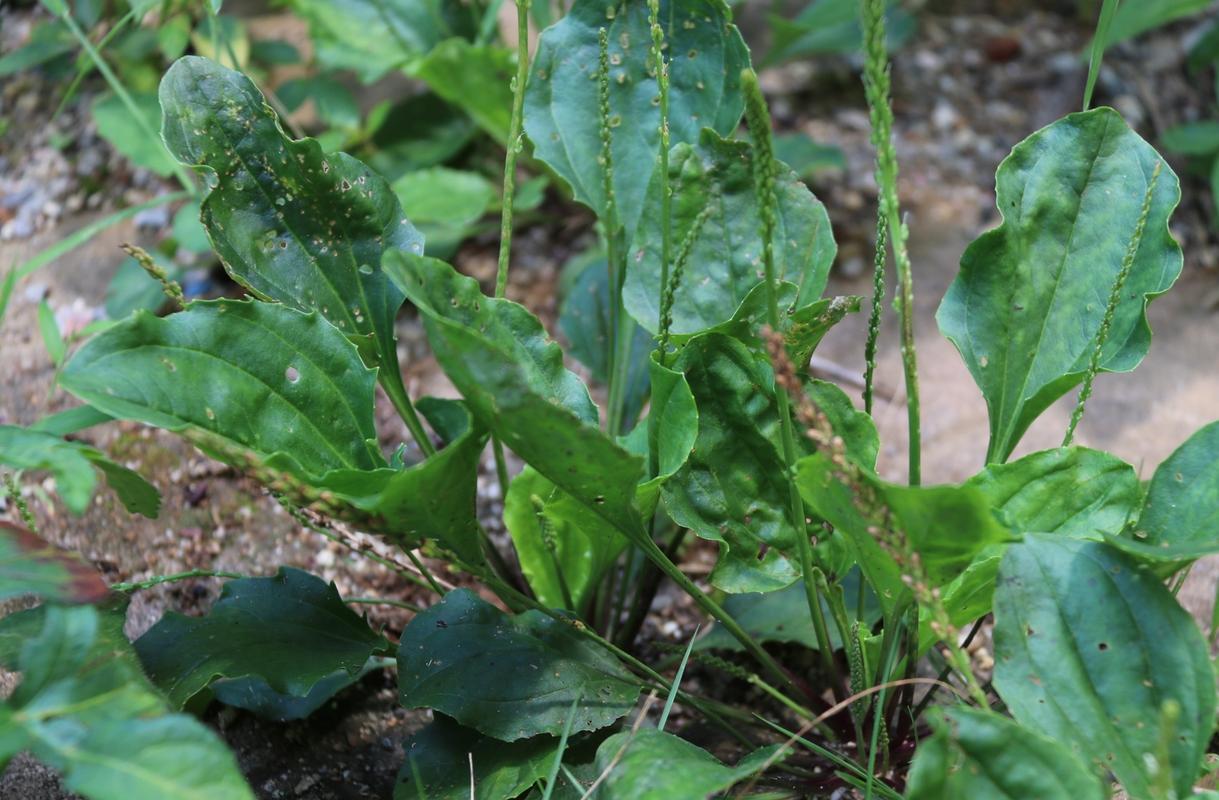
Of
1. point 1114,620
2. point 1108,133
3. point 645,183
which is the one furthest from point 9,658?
point 1108,133

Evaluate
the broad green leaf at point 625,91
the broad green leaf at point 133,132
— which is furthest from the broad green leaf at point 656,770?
the broad green leaf at point 133,132

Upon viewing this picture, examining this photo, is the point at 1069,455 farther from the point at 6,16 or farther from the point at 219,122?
the point at 6,16

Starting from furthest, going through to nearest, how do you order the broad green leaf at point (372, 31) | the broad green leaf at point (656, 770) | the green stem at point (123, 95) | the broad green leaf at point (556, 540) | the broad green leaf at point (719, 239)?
1. the broad green leaf at point (372, 31)
2. the green stem at point (123, 95)
3. the broad green leaf at point (719, 239)
4. the broad green leaf at point (556, 540)
5. the broad green leaf at point (656, 770)

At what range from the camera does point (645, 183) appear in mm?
1567

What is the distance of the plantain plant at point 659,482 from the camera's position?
989mm

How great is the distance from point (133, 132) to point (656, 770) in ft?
5.48

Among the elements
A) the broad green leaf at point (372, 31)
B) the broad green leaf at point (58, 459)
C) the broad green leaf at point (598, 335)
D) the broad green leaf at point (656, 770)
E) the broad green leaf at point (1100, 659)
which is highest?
the broad green leaf at point (372, 31)

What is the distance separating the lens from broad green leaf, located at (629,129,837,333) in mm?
1433

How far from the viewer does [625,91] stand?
5.13ft

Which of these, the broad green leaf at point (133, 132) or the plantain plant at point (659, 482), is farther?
the broad green leaf at point (133, 132)

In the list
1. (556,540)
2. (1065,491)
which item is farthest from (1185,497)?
(556,540)

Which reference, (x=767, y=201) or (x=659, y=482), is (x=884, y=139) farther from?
(x=659, y=482)

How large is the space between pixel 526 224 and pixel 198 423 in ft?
4.32

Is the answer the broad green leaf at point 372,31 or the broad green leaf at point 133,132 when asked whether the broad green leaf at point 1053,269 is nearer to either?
the broad green leaf at point 372,31
